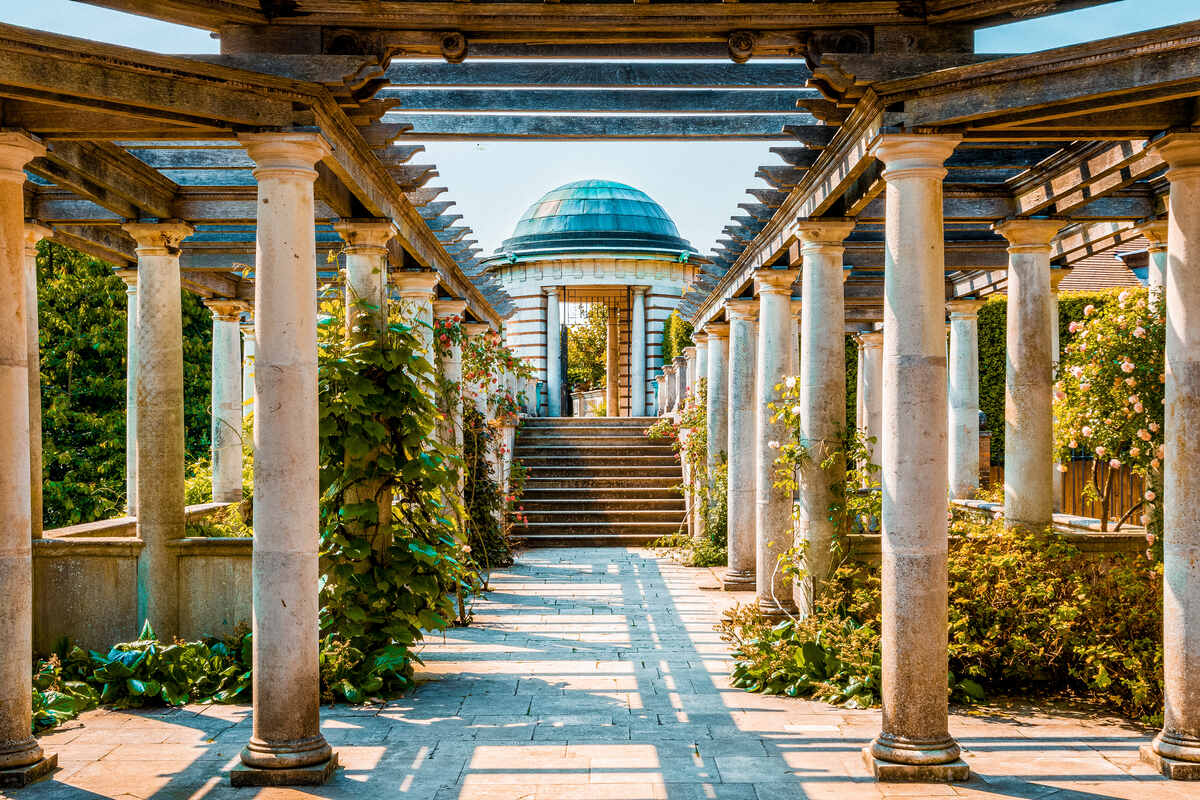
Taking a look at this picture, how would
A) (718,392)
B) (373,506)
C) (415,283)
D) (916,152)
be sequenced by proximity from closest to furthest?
1. (916,152)
2. (373,506)
3. (415,283)
4. (718,392)

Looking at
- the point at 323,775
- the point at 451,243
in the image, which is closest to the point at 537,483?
the point at 451,243

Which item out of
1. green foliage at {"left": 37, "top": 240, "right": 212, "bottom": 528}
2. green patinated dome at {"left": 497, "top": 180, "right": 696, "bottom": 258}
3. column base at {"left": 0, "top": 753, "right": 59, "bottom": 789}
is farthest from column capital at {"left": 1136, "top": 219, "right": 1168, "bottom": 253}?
green patinated dome at {"left": 497, "top": 180, "right": 696, "bottom": 258}

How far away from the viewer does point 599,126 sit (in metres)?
9.26

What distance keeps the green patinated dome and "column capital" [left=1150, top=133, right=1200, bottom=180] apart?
2186 centimetres

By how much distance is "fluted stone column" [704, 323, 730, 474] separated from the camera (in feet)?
52.6

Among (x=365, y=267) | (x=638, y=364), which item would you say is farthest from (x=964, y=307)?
(x=638, y=364)

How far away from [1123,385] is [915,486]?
3.83m

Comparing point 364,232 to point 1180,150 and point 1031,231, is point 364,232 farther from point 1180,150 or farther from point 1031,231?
point 1031,231

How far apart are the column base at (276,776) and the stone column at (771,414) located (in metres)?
6.19

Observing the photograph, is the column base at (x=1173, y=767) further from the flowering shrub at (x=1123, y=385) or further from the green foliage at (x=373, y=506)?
the green foliage at (x=373, y=506)

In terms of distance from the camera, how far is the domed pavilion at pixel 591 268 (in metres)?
28.4

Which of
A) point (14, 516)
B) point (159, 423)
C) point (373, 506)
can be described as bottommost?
point (373, 506)

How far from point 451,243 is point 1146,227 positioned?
759 cm

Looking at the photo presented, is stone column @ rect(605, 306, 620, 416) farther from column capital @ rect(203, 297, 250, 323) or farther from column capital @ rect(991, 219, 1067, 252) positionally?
column capital @ rect(991, 219, 1067, 252)
